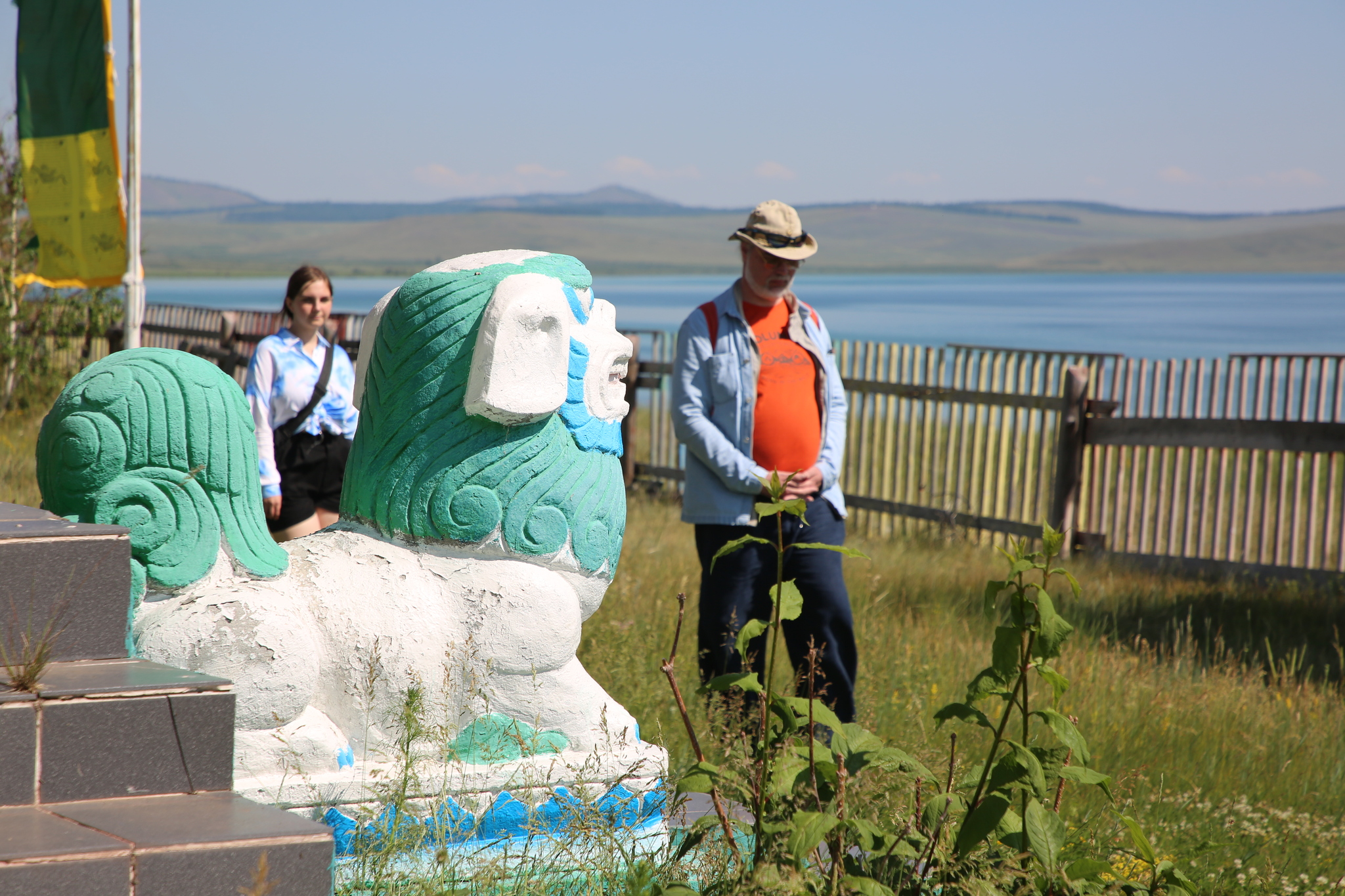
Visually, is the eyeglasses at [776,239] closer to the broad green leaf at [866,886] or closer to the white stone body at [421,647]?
the white stone body at [421,647]

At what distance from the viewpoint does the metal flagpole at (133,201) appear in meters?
6.64

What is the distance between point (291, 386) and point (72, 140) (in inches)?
164

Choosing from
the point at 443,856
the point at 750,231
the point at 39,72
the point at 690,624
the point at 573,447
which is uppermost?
the point at 39,72

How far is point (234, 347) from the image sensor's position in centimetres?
1380

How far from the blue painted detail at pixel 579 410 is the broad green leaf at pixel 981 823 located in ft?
4.09

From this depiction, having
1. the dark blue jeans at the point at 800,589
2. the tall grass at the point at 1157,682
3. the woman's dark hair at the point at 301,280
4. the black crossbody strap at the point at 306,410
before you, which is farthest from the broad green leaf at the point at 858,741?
the woman's dark hair at the point at 301,280

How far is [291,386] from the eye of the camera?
15.6 feet

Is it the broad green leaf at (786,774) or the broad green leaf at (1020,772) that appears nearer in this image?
the broad green leaf at (1020,772)

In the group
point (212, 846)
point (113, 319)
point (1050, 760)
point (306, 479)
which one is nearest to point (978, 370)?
point (306, 479)

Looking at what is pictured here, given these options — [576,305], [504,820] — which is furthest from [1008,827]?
[576,305]

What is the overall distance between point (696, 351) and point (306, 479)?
6.40 feet

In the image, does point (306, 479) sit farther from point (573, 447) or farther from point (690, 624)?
point (573, 447)

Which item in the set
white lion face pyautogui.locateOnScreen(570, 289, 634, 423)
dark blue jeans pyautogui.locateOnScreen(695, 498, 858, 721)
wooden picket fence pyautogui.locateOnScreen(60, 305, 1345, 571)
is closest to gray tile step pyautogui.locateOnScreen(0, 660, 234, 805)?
white lion face pyautogui.locateOnScreen(570, 289, 634, 423)

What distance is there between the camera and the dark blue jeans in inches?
150
